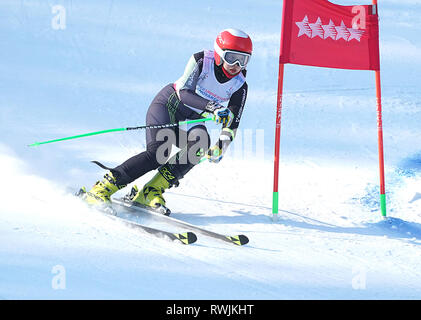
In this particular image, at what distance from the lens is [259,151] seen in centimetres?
818

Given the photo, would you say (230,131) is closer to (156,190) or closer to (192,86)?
(192,86)

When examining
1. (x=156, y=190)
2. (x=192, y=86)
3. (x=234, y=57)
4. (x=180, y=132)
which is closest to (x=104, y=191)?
(x=156, y=190)

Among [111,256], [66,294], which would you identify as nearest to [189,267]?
[111,256]

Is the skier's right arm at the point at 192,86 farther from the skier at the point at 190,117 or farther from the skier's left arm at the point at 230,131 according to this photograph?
the skier's left arm at the point at 230,131

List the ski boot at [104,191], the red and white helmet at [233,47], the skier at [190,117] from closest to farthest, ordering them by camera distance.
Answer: the red and white helmet at [233,47]
the skier at [190,117]
the ski boot at [104,191]

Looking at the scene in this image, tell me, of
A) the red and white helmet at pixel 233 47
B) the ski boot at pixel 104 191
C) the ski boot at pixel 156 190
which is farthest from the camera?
the ski boot at pixel 156 190

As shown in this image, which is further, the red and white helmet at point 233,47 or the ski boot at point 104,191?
the ski boot at point 104,191

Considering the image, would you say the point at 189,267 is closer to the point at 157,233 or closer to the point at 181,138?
the point at 157,233

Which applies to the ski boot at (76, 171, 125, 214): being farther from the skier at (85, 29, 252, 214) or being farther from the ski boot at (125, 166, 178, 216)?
the ski boot at (125, 166, 178, 216)

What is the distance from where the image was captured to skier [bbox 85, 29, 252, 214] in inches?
210

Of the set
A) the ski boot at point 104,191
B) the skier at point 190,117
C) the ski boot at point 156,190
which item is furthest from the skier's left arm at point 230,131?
the ski boot at point 104,191

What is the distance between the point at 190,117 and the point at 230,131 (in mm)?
426

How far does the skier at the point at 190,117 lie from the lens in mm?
5324

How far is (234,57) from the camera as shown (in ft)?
17.1
